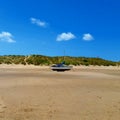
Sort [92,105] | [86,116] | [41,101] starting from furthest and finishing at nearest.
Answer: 1. [41,101]
2. [92,105]
3. [86,116]

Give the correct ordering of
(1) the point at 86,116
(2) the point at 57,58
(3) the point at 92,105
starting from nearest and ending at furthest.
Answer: (1) the point at 86,116 < (3) the point at 92,105 < (2) the point at 57,58

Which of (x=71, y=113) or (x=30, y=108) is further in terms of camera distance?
(x=30, y=108)

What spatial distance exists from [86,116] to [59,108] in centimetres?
173

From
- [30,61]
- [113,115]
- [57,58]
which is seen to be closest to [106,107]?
[113,115]

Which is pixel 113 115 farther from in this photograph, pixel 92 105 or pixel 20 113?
pixel 20 113

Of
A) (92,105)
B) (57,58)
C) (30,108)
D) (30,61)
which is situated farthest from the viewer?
(57,58)

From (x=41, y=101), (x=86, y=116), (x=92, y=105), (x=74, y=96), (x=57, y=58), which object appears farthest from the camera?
(x=57, y=58)

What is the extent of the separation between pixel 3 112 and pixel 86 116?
302cm

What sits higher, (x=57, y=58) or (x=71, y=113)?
(x=57, y=58)

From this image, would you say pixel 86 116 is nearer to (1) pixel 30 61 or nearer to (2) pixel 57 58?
(1) pixel 30 61

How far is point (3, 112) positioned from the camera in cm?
1142

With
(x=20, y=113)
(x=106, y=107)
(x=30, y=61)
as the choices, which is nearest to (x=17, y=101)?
(x=20, y=113)

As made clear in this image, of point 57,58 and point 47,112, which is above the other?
point 57,58

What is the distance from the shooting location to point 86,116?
10.9 m
